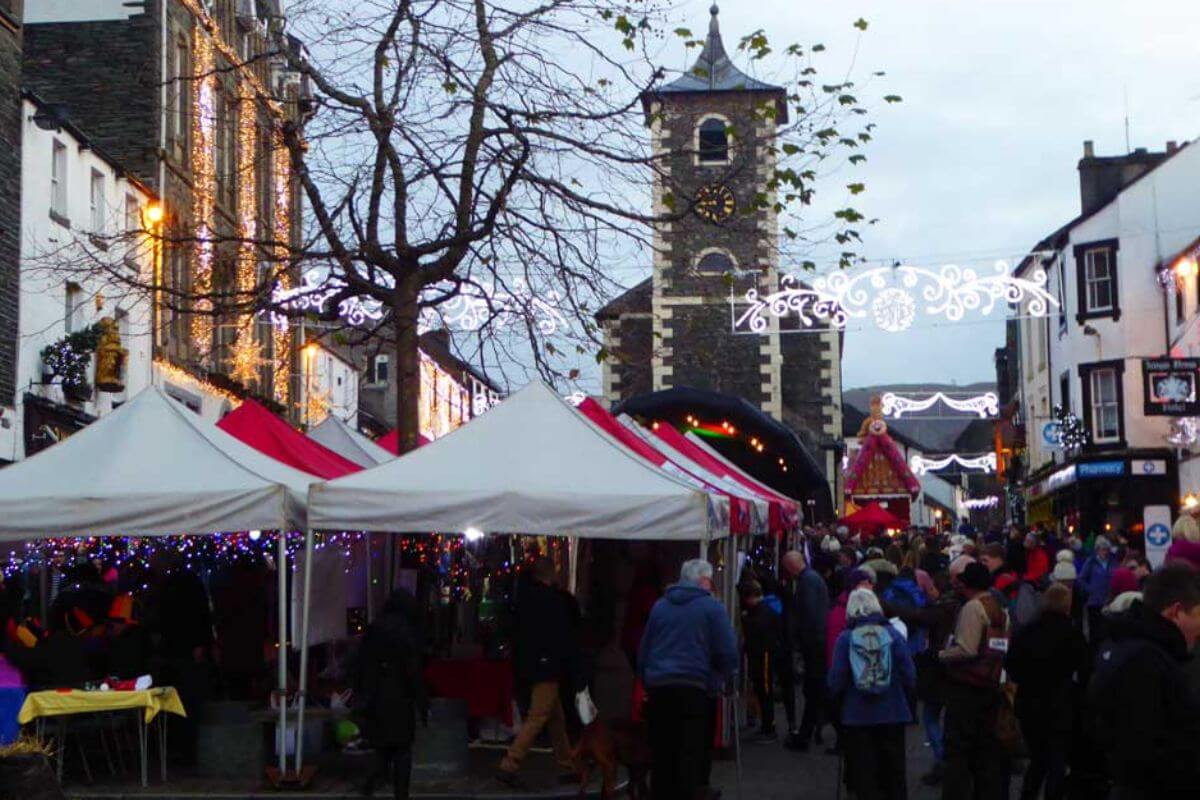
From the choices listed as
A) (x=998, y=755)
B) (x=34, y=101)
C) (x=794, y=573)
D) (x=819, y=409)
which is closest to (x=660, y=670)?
(x=998, y=755)

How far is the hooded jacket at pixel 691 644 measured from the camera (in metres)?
10.9

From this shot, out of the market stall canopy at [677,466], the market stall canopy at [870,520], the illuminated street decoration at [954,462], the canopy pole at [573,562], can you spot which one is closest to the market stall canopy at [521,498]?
the market stall canopy at [677,466]

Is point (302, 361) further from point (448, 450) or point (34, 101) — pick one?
point (448, 450)

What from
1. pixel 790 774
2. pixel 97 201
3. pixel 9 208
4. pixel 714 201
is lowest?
pixel 790 774

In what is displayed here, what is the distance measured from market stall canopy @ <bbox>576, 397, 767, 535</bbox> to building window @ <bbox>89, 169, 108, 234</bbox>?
44.7ft

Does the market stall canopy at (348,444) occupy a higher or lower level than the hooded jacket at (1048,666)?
higher

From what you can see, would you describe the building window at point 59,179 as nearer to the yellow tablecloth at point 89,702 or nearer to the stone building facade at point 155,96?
the stone building facade at point 155,96

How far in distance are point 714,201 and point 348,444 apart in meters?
6.23

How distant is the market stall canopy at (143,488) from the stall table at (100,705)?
3.90 ft

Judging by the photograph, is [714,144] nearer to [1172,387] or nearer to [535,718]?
[1172,387]

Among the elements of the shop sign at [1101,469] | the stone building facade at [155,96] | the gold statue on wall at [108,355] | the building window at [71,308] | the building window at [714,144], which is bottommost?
the shop sign at [1101,469]

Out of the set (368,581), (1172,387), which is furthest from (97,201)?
(1172,387)

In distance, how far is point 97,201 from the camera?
1148 inches

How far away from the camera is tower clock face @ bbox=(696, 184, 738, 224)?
671 inches
